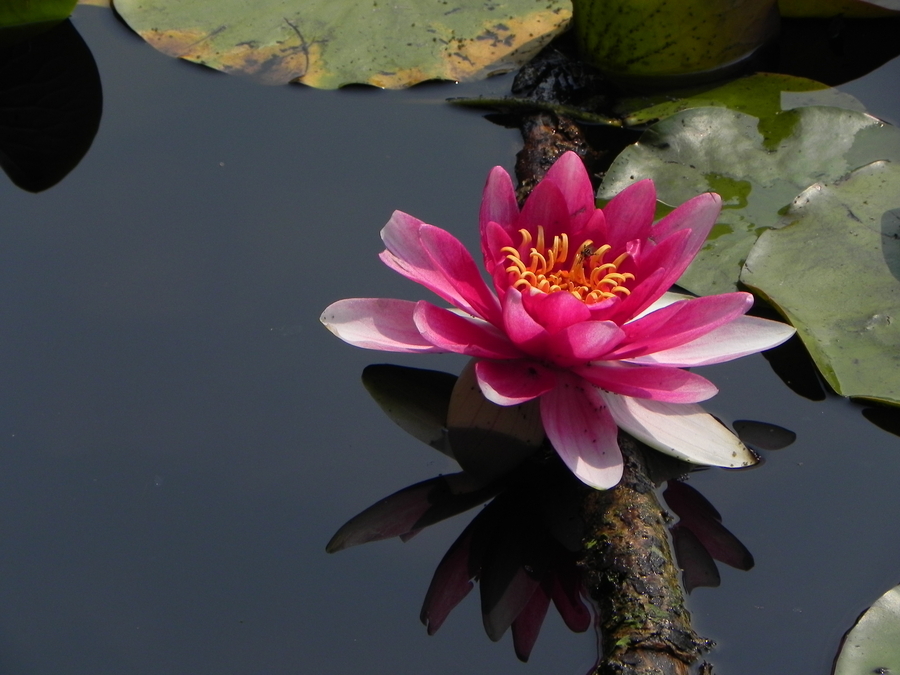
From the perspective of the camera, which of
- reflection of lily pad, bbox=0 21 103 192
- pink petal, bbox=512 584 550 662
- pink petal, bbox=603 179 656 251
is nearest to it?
pink petal, bbox=512 584 550 662

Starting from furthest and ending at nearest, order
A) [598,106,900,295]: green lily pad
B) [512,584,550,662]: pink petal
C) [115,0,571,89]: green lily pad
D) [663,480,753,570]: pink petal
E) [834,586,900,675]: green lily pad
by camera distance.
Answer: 1. [115,0,571,89]: green lily pad
2. [598,106,900,295]: green lily pad
3. [663,480,753,570]: pink petal
4. [512,584,550,662]: pink petal
5. [834,586,900,675]: green lily pad

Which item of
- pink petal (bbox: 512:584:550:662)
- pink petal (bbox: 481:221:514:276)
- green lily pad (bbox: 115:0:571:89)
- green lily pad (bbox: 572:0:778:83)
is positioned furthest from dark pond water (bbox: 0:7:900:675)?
green lily pad (bbox: 572:0:778:83)

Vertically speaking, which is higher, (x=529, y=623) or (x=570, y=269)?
(x=570, y=269)

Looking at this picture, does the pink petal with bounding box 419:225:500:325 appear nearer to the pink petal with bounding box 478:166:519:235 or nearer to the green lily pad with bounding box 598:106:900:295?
the pink petal with bounding box 478:166:519:235

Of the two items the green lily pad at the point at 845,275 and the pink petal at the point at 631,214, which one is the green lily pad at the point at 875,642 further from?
the pink petal at the point at 631,214

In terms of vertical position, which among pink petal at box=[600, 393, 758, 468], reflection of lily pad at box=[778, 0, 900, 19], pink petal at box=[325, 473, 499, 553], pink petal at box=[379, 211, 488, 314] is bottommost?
pink petal at box=[325, 473, 499, 553]

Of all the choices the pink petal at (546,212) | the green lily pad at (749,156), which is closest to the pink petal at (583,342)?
the pink petal at (546,212)

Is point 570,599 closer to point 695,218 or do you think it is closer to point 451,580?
point 451,580

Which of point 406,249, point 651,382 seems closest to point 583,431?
Answer: point 651,382
